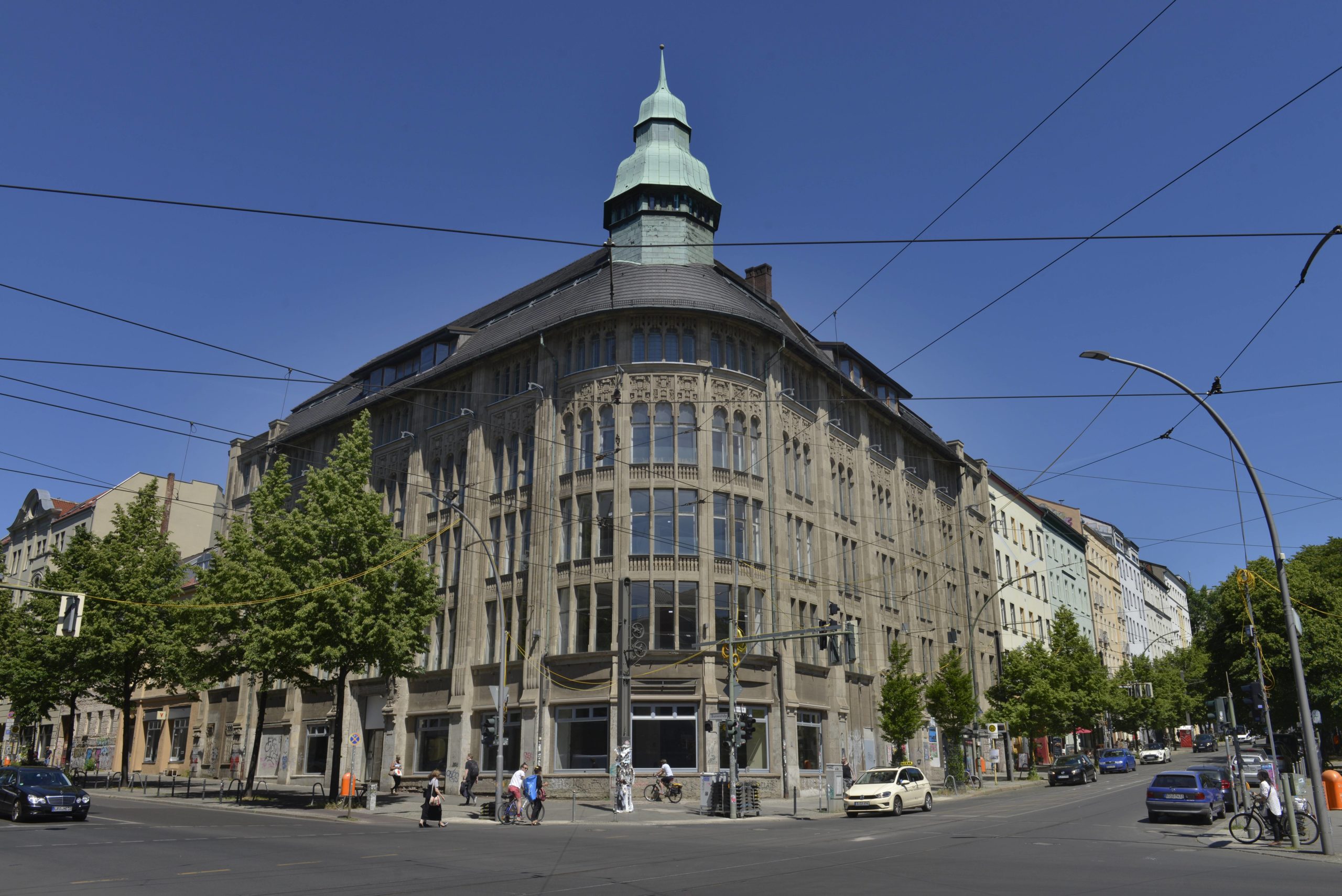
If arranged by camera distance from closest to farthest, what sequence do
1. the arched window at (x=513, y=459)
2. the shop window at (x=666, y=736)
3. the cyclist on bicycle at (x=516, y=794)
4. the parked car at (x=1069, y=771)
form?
the cyclist on bicycle at (x=516, y=794) → the shop window at (x=666, y=736) → the arched window at (x=513, y=459) → the parked car at (x=1069, y=771)

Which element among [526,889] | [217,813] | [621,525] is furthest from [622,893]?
[621,525]

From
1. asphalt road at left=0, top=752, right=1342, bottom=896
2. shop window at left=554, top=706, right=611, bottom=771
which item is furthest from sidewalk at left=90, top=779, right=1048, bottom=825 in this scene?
asphalt road at left=0, top=752, right=1342, bottom=896

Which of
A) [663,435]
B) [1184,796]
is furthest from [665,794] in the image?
[1184,796]

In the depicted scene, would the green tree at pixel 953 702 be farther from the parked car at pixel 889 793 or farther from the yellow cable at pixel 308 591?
the yellow cable at pixel 308 591

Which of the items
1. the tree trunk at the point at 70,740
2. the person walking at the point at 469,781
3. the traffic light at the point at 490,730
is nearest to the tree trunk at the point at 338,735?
the person walking at the point at 469,781

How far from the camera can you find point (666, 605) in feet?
119

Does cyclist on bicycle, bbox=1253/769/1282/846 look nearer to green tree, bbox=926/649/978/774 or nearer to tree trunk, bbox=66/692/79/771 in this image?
green tree, bbox=926/649/978/774

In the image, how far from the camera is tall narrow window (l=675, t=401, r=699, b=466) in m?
38.3

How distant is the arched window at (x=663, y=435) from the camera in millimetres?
38219

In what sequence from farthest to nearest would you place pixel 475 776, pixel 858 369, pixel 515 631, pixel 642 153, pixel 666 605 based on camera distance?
pixel 858 369 < pixel 642 153 < pixel 515 631 < pixel 666 605 < pixel 475 776

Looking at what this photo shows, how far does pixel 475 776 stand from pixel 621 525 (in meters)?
10.3

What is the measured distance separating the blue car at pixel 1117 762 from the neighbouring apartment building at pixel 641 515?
17.3 metres

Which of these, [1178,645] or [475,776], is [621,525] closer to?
[475,776]

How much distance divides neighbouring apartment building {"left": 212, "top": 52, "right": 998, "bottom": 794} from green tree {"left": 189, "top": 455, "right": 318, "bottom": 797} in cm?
345
